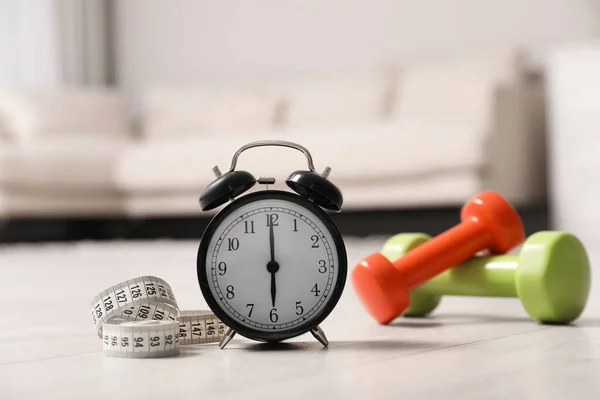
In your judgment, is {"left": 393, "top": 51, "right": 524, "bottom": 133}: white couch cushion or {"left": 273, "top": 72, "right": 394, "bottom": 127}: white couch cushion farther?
{"left": 273, "top": 72, "right": 394, "bottom": 127}: white couch cushion

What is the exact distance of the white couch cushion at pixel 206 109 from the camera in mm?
5516

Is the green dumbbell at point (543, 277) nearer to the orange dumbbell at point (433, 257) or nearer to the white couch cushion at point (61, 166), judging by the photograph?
the orange dumbbell at point (433, 257)

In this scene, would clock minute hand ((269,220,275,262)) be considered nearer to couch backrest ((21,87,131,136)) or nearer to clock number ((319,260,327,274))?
clock number ((319,260,327,274))

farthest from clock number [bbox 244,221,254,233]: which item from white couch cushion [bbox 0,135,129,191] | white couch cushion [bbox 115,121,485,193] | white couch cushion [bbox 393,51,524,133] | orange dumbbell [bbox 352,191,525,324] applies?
white couch cushion [bbox 0,135,129,191]

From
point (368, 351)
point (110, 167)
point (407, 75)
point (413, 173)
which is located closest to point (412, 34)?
point (407, 75)

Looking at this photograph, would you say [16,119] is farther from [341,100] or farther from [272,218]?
[272,218]

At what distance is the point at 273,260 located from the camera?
4.22 feet

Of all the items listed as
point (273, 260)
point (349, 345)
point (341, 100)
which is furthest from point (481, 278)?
point (341, 100)

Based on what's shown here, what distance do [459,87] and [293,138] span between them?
0.89 meters

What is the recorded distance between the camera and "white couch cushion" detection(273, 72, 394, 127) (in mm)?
5203

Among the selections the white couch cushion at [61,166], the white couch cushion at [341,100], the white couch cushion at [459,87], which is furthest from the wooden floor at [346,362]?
the white couch cushion at [341,100]

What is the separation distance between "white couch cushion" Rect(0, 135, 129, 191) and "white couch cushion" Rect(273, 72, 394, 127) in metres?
1.04

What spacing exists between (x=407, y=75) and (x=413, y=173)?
100 cm

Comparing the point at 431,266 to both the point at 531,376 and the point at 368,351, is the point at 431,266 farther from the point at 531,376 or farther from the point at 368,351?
the point at 531,376
